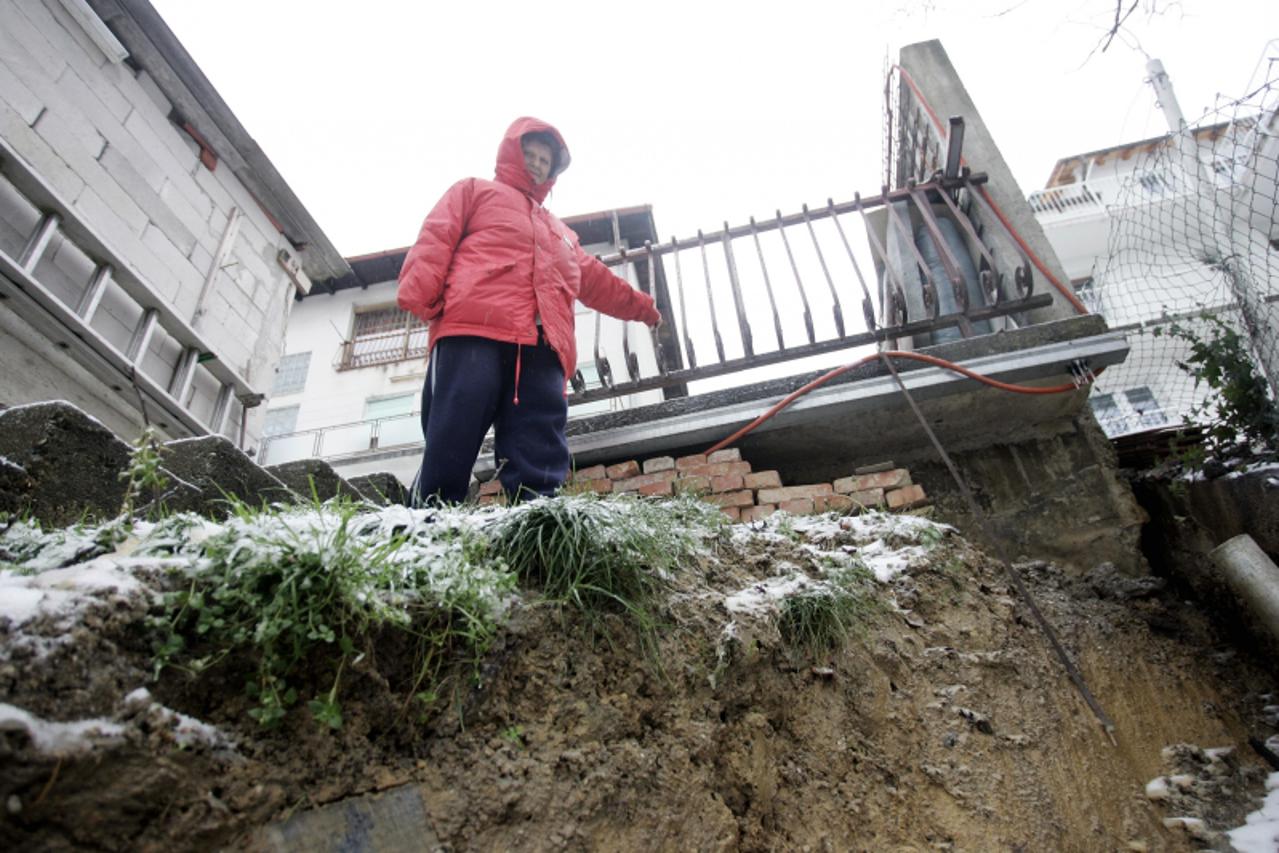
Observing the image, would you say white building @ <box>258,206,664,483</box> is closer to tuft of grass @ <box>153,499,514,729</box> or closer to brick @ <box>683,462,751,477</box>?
brick @ <box>683,462,751,477</box>

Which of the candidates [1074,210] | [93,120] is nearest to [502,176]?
[93,120]

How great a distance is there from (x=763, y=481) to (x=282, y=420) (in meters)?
15.9

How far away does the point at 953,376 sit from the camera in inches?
114

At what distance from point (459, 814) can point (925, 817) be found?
Answer: 3.74 ft

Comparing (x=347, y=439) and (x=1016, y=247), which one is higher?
(x=347, y=439)

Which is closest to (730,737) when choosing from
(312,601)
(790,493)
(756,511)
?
(312,601)

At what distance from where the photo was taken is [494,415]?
260cm

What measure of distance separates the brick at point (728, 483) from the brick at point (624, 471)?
1.25 feet

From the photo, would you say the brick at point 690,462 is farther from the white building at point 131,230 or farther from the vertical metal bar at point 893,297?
the white building at point 131,230

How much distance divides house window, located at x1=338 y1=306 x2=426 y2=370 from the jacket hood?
13.6 meters

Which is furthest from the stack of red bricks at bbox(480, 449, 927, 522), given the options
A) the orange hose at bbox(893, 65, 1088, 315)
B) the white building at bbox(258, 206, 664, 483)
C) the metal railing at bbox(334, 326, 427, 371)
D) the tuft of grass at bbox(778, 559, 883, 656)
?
the metal railing at bbox(334, 326, 427, 371)

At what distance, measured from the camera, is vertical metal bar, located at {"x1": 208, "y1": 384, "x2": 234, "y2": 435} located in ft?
14.4

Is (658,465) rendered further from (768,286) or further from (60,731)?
(60,731)

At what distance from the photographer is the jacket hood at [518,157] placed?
3.05 meters
